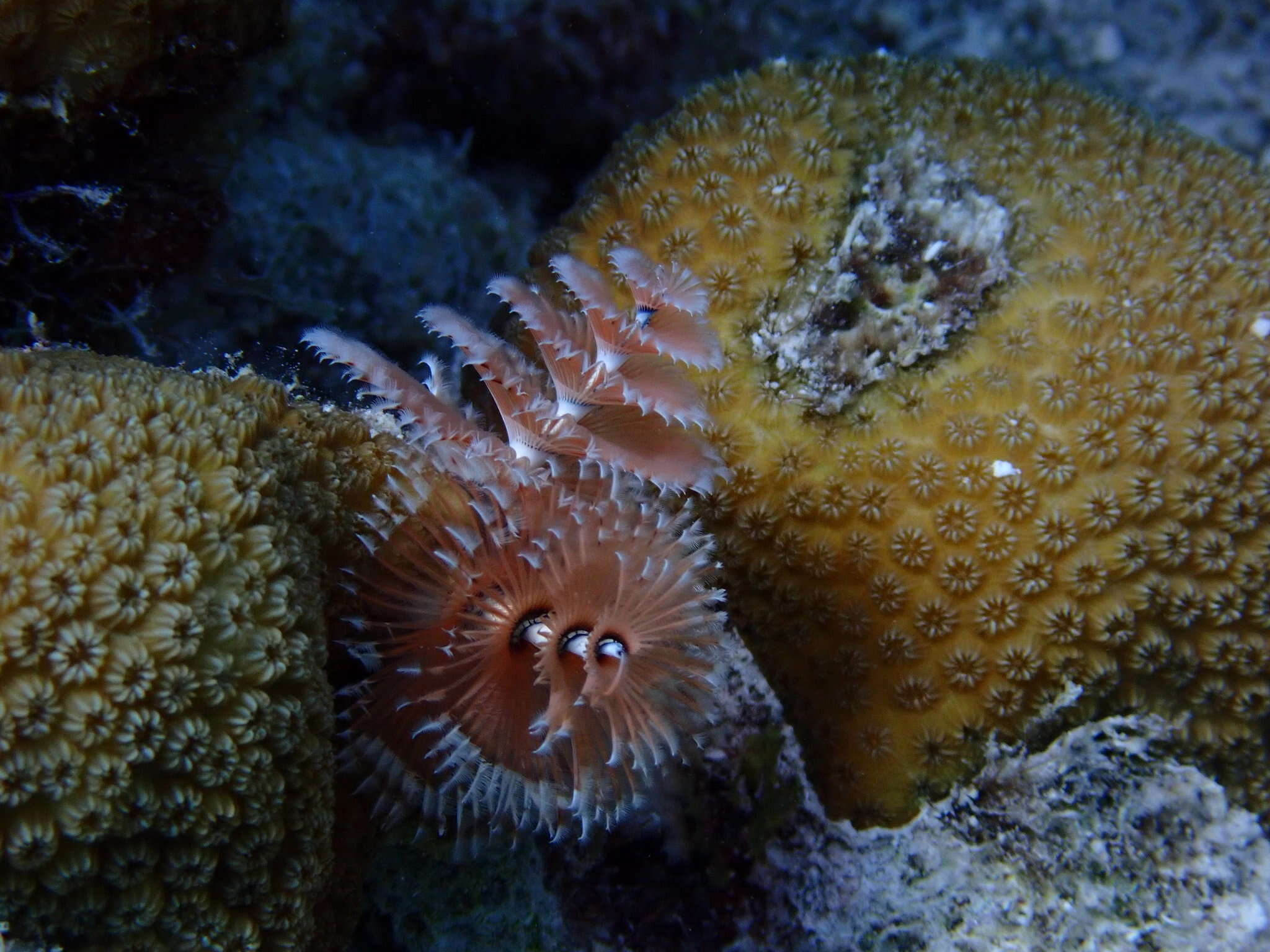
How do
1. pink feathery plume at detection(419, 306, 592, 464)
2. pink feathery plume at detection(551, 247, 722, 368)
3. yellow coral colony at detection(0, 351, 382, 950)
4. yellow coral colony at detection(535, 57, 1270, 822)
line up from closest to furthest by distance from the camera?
1. yellow coral colony at detection(0, 351, 382, 950)
2. pink feathery plume at detection(551, 247, 722, 368)
3. pink feathery plume at detection(419, 306, 592, 464)
4. yellow coral colony at detection(535, 57, 1270, 822)

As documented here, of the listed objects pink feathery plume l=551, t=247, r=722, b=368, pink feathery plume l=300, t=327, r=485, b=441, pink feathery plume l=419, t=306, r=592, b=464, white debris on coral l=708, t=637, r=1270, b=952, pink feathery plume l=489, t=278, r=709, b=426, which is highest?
pink feathery plume l=551, t=247, r=722, b=368

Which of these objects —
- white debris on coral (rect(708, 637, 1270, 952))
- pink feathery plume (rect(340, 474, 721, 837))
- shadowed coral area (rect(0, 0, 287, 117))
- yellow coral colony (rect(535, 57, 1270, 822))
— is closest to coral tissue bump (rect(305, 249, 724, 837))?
pink feathery plume (rect(340, 474, 721, 837))

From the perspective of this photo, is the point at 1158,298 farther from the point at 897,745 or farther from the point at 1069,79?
the point at 897,745

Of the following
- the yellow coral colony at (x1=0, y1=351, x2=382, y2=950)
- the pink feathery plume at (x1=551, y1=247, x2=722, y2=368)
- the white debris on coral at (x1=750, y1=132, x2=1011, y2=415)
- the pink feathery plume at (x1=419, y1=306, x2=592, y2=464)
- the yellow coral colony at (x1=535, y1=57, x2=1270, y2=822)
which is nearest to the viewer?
the yellow coral colony at (x1=0, y1=351, x2=382, y2=950)

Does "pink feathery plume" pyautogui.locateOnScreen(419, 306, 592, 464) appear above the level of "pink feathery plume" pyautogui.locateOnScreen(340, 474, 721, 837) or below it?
above

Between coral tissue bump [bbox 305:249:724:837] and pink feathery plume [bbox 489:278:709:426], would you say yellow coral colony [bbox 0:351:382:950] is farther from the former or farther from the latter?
pink feathery plume [bbox 489:278:709:426]

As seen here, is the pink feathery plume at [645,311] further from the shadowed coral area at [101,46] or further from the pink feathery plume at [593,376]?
the shadowed coral area at [101,46]

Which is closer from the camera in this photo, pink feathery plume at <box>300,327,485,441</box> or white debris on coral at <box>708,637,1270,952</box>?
pink feathery plume at <box>300,327,485,441</box>

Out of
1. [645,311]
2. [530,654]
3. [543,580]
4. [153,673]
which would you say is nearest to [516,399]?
[645,311]

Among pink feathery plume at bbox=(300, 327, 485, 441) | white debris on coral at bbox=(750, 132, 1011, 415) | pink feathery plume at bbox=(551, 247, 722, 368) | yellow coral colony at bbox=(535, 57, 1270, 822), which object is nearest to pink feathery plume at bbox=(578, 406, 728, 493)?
pink feathery plume at bbox=(551, 247, 722, 368)
